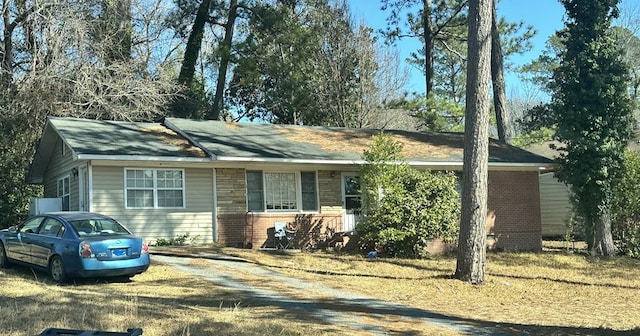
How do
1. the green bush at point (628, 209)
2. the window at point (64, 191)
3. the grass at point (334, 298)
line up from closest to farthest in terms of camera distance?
the grass at point (334, 298) < the window at point (64, 191) < the green bush at point (628, 209)

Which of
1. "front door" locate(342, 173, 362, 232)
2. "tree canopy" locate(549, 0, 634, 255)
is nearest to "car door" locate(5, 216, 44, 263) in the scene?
"front door" locate(342, 173, 362, 232)

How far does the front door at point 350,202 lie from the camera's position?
1997 cm

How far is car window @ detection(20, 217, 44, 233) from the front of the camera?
12539 millimetres

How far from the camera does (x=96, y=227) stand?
1211 cm

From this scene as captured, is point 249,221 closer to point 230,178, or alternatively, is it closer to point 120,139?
point 230,178

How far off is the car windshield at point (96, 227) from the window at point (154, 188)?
470 cm

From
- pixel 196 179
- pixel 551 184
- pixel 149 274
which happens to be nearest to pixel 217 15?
pixel 196 179

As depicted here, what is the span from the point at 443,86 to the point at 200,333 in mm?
38511

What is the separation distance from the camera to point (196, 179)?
18.1m

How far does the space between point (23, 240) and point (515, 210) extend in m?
16.1

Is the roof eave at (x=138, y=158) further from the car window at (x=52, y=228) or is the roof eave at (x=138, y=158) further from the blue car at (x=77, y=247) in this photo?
the car window at (x=52, y=228)

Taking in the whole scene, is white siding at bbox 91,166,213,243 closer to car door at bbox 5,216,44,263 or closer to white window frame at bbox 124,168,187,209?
white window frame at bbox 124,168,187,209

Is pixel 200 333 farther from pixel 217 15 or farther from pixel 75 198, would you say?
pixel 217 15

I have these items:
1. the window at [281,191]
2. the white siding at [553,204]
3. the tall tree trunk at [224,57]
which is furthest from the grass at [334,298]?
the tall tree trunk at [224,57]
